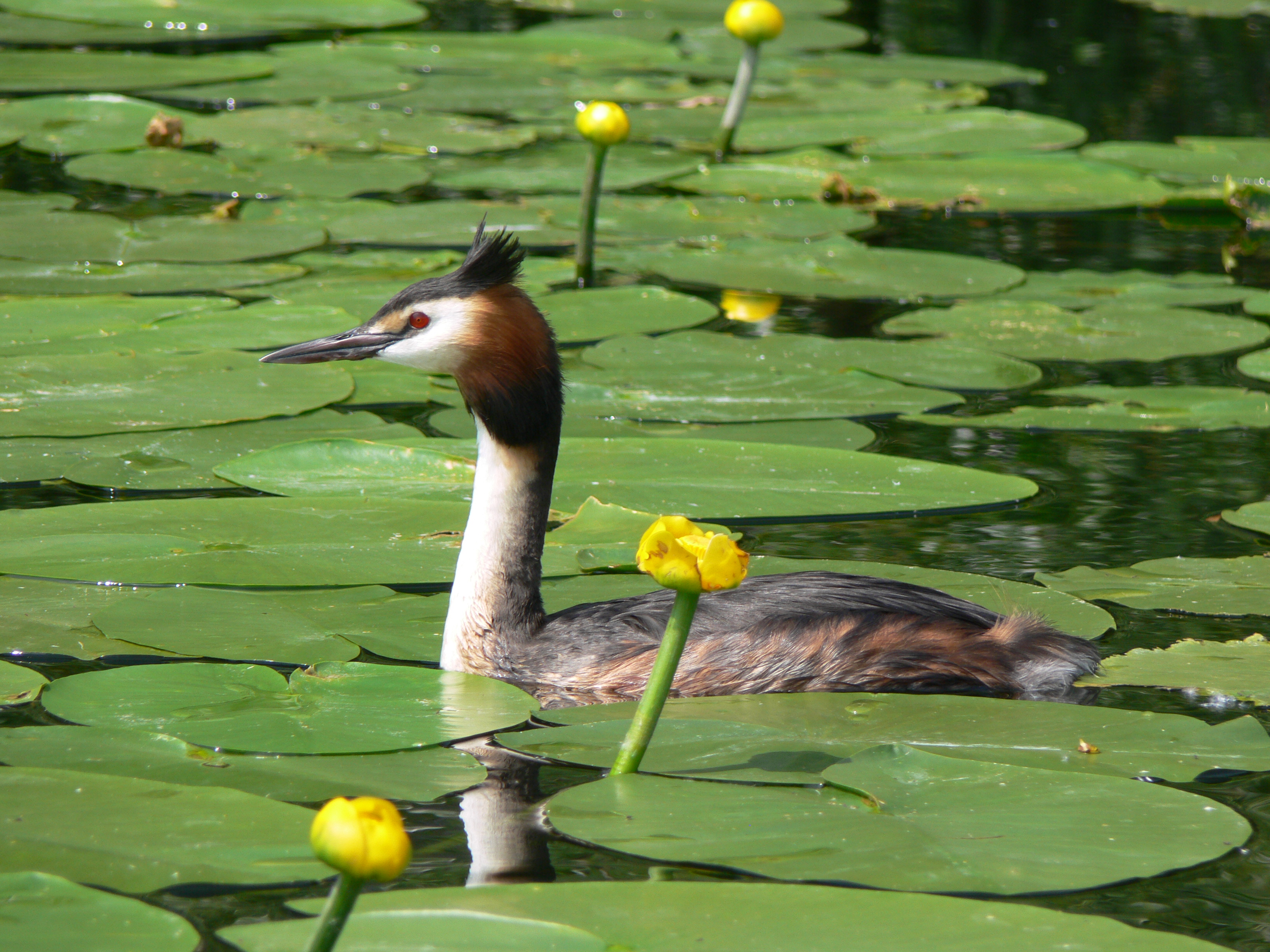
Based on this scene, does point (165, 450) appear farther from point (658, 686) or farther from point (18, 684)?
point (658, 686)

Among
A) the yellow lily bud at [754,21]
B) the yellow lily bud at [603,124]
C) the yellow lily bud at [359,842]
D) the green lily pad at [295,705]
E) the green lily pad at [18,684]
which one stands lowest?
the green lily pad at [18,684]

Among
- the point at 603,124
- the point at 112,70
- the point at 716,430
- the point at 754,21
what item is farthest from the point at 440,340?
the point at 112,70

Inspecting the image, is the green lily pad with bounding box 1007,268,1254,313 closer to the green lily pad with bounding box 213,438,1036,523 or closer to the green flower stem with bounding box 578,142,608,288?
the green flower stem with bounding box 578,142,608,288

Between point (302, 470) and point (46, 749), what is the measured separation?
5.89ft

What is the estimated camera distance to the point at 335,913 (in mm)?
1962

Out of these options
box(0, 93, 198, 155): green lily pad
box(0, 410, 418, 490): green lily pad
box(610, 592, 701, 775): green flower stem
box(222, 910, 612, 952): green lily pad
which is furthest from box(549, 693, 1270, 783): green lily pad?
box(0, 93, 198, 155): green lily pad

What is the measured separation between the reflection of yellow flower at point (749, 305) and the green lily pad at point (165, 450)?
203 cm

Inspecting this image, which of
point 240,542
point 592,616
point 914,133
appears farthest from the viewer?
point 914,133

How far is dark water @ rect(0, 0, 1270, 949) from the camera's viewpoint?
9.13 feet

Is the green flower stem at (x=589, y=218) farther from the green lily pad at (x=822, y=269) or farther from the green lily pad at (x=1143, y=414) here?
the green lily pad at (x=1143, y=414)

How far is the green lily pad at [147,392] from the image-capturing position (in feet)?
16.7

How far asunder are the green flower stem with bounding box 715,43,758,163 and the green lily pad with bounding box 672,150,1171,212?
134 millimetres

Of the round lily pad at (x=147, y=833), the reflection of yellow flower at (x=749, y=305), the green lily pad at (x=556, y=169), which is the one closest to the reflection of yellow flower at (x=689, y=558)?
the round lily pad at (x=147, y=833)

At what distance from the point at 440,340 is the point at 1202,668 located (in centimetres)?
185
